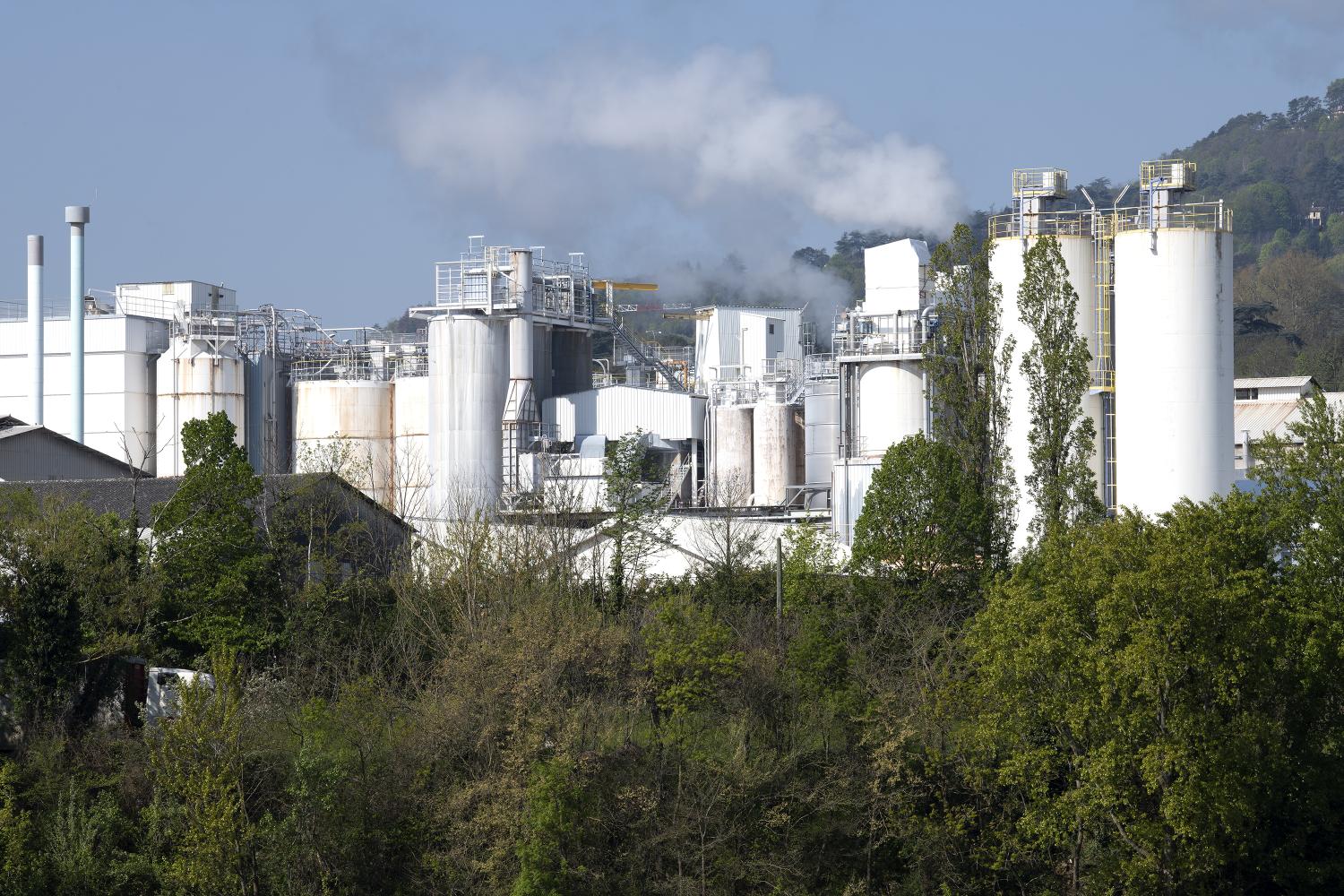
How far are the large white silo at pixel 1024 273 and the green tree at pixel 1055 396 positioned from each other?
13.6 inches

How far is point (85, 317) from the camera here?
54.2 metres

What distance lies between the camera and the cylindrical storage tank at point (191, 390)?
2053 inches

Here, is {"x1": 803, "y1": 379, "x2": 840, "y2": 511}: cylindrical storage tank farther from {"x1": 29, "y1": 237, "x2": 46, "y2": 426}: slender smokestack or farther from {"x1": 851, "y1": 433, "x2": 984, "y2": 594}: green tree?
{"x1": 29, "y1": 237, "x2": 46, "y2": 426}: slender smokestack

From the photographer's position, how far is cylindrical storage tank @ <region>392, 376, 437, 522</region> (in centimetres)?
5016

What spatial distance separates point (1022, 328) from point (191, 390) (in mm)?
27496

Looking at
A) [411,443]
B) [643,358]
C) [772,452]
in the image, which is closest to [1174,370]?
[772,452]

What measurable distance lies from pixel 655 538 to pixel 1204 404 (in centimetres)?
1296

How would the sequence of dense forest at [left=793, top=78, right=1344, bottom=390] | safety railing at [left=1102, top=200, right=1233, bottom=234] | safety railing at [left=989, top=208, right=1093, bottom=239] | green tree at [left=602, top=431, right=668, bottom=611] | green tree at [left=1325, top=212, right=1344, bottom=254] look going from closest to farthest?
green tree at [left=602, top=431, right=668, bottom=611] → safety railing at [left=1102, top=200, right=1233, bottom=234] → safety railing at [left=989, top=208, right=1093, bottom=239] → dense forest at [left=793, top=78, right=1344, bottom=390] → green tree at [left=1325, top=212, right=1344, bottom=254]

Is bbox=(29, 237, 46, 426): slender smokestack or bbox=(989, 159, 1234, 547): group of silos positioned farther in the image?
bbox=(29, 237, 46, 426): slender smokestack

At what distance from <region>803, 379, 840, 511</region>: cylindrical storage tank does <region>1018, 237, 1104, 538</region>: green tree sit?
1087 centimetres

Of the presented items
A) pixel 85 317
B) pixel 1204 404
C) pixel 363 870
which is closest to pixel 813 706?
pixel 363 870

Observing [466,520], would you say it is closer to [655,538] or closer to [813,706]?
[655,538]

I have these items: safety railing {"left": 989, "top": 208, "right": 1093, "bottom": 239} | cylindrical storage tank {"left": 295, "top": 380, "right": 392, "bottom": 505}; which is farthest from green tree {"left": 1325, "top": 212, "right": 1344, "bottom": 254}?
safety railing {"left": 989, "top": 208, "right": 1093, "bottom": 239}

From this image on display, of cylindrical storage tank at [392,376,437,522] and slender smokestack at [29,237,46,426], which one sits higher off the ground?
Answer: slender smokestack at [29,237,46,426]
